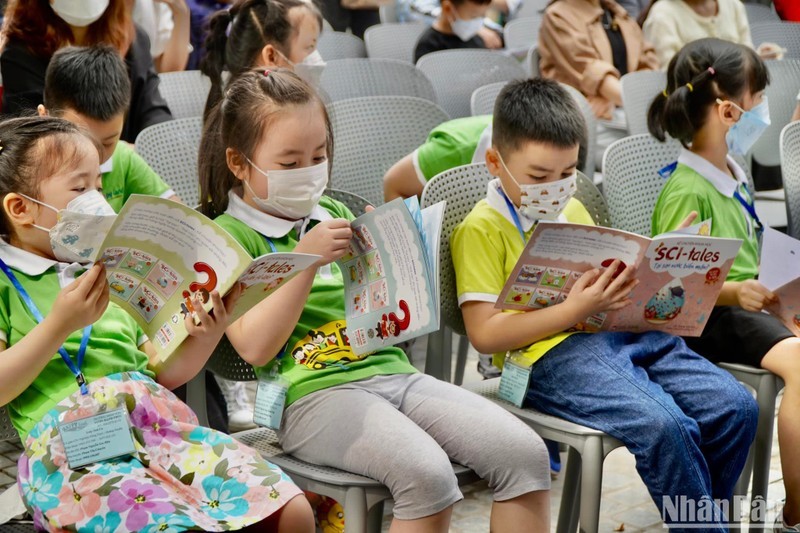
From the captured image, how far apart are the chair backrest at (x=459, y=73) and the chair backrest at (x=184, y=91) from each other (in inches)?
44.6

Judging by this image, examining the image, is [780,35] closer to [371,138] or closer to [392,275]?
[371,138]

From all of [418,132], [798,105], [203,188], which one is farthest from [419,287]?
[798,105]

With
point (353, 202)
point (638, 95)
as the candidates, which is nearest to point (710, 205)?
point (353, 202)

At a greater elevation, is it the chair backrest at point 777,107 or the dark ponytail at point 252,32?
the dark ponytail at point 252,32

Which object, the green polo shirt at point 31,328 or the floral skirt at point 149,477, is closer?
the floral skirt at point 149,477

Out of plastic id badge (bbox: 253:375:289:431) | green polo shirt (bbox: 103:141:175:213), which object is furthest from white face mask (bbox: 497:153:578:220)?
green polo shirt (bbox: 103:141:175:213)

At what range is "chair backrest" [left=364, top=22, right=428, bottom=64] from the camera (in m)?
5.62

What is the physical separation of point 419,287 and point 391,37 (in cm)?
390

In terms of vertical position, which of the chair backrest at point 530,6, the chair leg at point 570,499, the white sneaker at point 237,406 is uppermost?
the chair leg at point 570,499

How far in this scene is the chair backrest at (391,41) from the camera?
562cm

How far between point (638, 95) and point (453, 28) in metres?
1.38

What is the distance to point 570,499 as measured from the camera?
2568 mm

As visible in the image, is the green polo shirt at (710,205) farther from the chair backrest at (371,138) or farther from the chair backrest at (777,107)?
the chair backrest at (777,107)

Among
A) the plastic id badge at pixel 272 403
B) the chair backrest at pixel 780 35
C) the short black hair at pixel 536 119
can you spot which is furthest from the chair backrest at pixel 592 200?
the chair backrest at pixel 780 35
